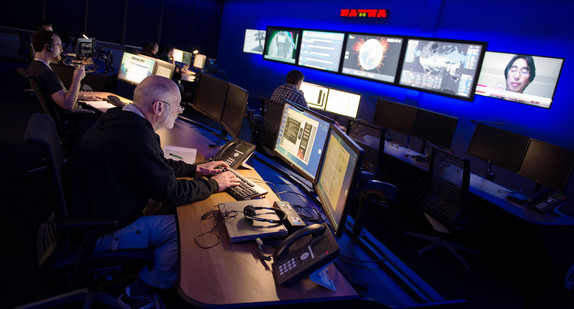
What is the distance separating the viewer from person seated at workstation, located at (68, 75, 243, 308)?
1.53 m

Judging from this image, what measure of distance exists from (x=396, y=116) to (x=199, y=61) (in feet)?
18.4

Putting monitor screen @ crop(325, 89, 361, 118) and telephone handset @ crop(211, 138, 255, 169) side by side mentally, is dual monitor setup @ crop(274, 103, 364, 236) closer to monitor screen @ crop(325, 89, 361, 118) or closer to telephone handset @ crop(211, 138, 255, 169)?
telephone handset @ crop(211, 138, 255, 169)

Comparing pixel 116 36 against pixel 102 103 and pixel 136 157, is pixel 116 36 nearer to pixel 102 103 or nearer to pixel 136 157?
pixel 102 103

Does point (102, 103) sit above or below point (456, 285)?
above

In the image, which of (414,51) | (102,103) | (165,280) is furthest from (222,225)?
(414,51)

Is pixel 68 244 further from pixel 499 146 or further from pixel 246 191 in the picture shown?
pixel 499 146

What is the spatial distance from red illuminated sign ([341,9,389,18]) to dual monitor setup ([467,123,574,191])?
3448mm

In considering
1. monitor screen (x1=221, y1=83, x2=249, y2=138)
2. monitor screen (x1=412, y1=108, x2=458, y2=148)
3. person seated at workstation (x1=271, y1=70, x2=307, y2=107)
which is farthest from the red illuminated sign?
monitor screen (x1=221, y1=83, x2=249, y2=138)

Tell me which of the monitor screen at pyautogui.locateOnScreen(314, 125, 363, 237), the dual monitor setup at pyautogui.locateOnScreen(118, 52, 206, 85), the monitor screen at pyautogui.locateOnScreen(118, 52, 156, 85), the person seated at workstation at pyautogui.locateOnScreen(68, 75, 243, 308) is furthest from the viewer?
the monitor screen at pyautogui.locateOnScreen(118, 52, 156, 85)

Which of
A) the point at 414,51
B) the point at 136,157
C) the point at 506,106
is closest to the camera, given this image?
the point at 136,157

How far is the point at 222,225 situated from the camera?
5.16 feet

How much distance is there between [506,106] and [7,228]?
560 centimetres

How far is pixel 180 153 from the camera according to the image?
2.45 metres

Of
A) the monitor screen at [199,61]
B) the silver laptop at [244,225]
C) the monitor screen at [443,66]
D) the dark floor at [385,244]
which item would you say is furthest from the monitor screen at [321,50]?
the silver laptop at [244,225]
